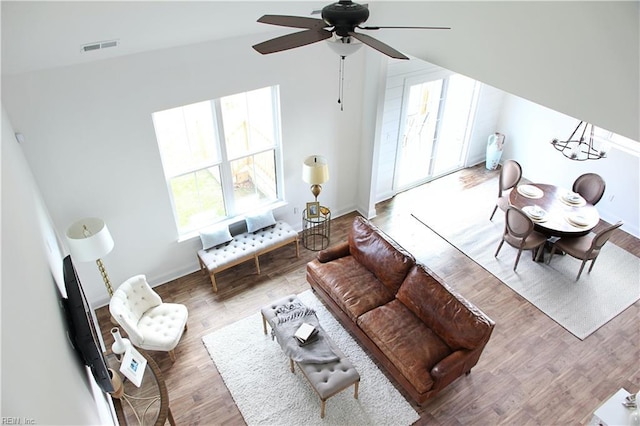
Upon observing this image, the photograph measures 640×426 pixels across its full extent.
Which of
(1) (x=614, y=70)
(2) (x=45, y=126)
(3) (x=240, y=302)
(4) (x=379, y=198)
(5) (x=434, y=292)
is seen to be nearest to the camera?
(1) (x=614, y=70)

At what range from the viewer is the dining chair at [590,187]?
6188mm

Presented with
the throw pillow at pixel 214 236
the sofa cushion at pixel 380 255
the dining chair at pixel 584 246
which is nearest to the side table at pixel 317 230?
the sofa cushion at pixel 380 255

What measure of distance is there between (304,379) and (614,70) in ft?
12.5

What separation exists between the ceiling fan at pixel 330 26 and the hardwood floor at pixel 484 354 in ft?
11.3

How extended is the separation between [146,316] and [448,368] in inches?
126

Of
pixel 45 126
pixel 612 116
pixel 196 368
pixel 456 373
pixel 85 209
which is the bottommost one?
pixel 196 368

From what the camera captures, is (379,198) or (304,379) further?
(379,198)

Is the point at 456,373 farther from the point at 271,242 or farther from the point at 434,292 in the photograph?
the point at 271,242

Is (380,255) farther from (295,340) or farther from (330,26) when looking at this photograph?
(330,26)

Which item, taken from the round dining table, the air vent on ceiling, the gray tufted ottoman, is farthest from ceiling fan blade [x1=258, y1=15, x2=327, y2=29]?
the round dining table

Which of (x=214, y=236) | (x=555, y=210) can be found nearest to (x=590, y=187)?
(x=555, y=210)

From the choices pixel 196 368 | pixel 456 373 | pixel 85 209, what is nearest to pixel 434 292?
pixel 456 373

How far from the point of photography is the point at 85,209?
484 cm

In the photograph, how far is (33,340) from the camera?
1.70 metres
